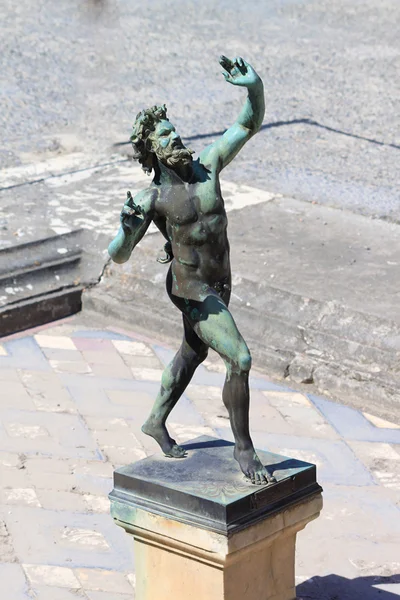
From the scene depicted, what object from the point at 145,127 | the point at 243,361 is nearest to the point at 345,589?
the point at 243,361

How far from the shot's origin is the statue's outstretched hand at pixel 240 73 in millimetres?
4805

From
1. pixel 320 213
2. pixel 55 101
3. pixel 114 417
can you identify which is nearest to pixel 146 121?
pixel 114 417

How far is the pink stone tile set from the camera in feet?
25.8

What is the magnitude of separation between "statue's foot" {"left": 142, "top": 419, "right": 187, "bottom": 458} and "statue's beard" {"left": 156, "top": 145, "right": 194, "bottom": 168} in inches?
41.5

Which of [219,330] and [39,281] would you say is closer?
[219,330]

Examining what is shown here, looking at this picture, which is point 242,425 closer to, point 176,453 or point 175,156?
point 176,453

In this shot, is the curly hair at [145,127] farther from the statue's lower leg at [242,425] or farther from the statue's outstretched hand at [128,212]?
the statue's lower leg at [242,425]

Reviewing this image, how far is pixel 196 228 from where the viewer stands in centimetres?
484

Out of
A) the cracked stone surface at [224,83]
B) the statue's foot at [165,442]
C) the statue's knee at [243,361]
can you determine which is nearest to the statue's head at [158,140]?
the statue's knee at [243,361]

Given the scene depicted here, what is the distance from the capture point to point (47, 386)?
733 cm

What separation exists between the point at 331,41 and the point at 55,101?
296cm

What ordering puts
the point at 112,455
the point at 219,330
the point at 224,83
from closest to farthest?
the point at 219,330 < the point at 112,455 < the point at 224,83

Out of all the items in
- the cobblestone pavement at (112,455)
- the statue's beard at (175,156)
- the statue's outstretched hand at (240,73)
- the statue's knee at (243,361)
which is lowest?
the cobblestone pavement at (112,455)

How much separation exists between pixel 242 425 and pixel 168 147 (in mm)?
1076
